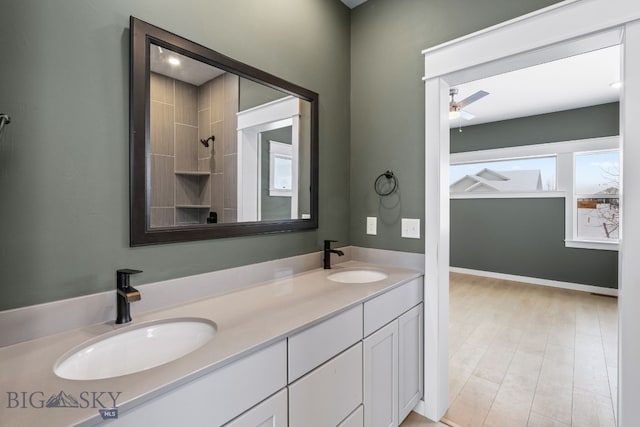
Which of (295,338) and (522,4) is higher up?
(522,4)

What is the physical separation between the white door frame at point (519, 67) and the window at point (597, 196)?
3751 mm

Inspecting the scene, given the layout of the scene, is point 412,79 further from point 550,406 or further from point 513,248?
point 513,248

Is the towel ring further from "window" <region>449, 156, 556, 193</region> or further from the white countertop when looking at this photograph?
"window" <region>449, 156, 556, 193</region>

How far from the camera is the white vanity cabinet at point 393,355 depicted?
4.51 ft

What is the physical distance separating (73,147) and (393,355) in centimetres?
159

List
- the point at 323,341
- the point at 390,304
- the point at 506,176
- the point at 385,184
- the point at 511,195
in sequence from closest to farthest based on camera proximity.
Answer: the point at 323,341
the point at 390,304
the point at 385,184
the point at 511,195
the point at 506,176

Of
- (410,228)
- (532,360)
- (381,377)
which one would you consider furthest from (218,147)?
(532,360)

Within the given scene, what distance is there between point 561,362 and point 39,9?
11.9 ft

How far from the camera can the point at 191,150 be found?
50.8 inches

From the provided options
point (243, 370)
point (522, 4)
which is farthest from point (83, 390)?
point (522, 4)

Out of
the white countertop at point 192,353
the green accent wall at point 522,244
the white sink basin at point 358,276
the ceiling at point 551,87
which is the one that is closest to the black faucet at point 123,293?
the white countertop at point 192,353

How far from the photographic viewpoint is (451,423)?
1732mm

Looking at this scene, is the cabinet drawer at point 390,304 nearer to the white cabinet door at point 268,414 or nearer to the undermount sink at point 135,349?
the white cabinet door at point 268,414

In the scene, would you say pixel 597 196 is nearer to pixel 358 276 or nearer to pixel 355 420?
pixel 358 276
